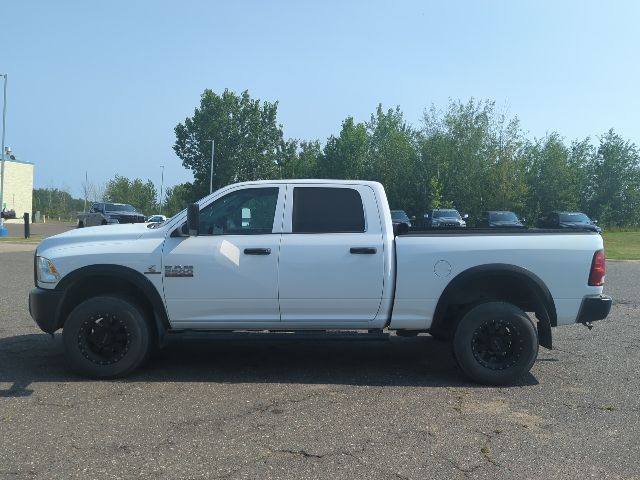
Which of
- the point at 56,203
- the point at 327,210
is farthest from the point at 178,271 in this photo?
the point at 56,203

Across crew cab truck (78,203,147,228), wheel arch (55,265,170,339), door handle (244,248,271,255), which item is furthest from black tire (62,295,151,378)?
crew cab truck (78,203,147,228)

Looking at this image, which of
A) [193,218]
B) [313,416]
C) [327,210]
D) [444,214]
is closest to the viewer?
[313,416]

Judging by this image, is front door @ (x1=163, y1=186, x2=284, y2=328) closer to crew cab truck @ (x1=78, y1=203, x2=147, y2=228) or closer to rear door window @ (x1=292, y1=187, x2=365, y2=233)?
rear door window @ (x1=292, y1=187, x2=365, y2=233)

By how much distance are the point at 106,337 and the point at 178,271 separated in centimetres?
96

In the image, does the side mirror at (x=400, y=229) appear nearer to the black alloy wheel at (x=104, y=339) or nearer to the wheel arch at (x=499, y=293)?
the wheel arch at (x=499, y=293)

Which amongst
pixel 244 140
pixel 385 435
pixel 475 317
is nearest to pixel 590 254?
pixel 475 317

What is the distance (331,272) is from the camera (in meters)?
5.84

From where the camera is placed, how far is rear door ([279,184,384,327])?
5.84m

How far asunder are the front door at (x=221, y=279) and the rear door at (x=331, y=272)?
15 cm

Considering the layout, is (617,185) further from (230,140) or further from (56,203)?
(56,203)

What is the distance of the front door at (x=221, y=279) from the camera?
19.1ft

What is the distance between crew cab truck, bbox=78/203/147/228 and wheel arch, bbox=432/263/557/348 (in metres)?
29.7

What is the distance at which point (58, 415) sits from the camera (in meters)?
4.89

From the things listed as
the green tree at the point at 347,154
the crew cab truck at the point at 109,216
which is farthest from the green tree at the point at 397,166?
the crew cab truck at the point at 109,216
